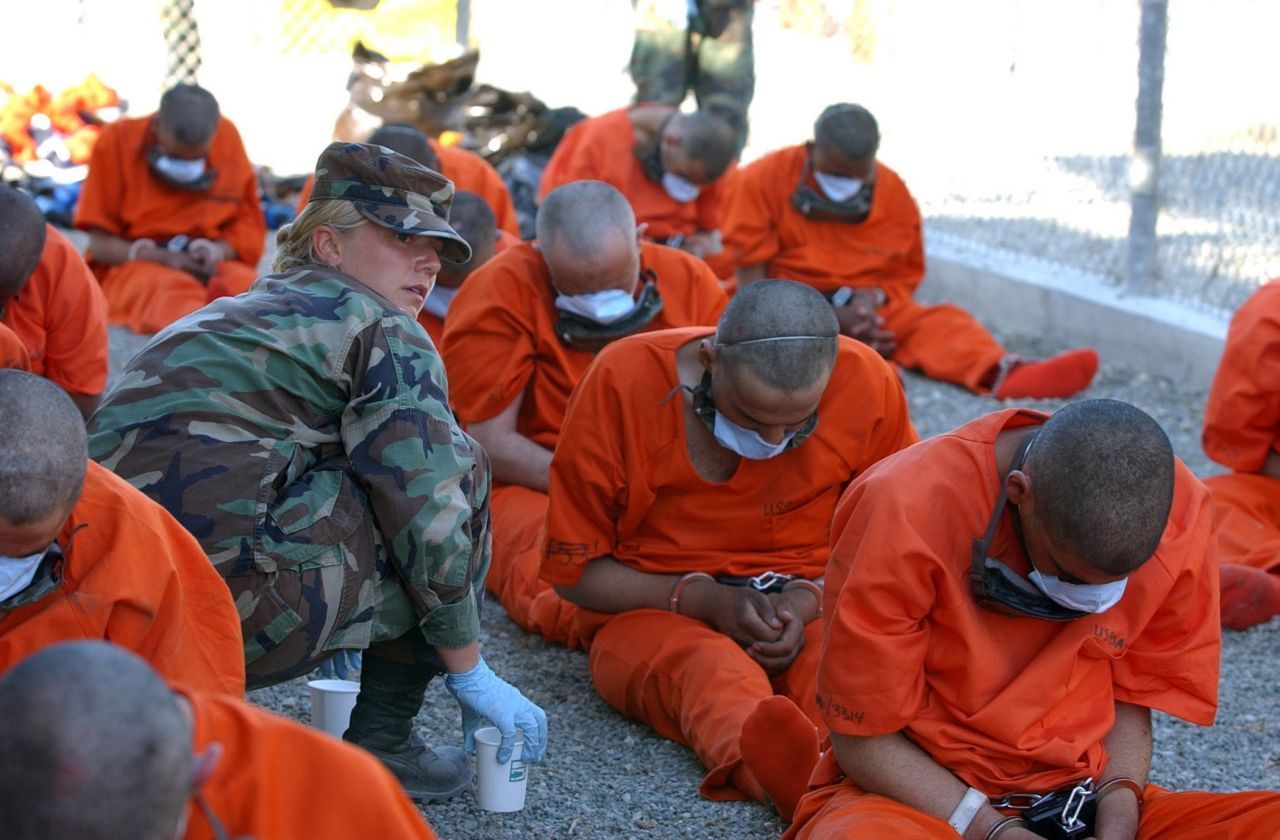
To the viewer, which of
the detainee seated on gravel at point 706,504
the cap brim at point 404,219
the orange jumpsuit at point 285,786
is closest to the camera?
the orange jumpsuit at point 285,786

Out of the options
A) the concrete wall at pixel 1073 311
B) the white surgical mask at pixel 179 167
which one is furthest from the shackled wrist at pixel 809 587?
the white surgical mask at pixel 179 167

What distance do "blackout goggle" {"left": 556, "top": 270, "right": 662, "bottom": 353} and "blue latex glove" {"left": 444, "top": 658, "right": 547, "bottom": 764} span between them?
180 cm

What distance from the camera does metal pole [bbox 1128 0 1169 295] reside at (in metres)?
7.58

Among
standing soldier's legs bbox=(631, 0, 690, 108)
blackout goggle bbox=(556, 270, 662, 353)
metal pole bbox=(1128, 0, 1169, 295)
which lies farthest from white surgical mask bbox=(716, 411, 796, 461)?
standing soldier's legs bbox=(631, 0, 690, 108)

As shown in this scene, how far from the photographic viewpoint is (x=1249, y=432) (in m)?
5.22

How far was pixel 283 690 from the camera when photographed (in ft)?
13.8

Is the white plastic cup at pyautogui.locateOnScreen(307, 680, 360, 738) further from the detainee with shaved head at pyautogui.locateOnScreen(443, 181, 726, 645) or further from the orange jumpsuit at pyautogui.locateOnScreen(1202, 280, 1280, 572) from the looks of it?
the orange jumpsuit at pyautogui.locateOnScreen(1202, 280, 1280, 572)

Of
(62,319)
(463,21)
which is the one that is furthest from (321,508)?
(463,21)

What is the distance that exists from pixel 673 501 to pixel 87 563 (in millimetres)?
1776

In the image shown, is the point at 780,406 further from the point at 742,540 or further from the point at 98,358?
the point at 98,358

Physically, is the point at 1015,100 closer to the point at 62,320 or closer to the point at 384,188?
the point at 62,320

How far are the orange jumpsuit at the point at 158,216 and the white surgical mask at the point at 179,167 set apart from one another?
0.41 feet

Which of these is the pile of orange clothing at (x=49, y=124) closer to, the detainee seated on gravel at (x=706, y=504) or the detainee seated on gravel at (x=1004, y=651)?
the detainee seated on gravel at (x=706, y=504)

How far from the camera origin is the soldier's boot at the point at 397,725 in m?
3.42
